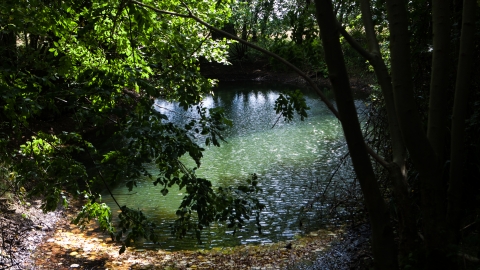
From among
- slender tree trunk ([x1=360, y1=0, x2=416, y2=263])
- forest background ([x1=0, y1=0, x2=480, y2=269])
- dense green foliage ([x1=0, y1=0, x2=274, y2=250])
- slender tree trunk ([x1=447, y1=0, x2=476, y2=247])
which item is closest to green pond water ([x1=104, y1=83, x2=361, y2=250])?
dense green foliage ([x1=0, y1=0, x2=274, y2=250])

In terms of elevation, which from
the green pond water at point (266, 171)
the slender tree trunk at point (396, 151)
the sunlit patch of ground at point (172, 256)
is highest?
the slender tree trunk at point (396, 151)

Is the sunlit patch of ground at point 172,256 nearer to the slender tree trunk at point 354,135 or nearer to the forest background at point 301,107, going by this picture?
the forest background at point 301,107

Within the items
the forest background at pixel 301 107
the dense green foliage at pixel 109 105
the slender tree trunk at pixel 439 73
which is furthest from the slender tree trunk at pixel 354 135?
the dense green foliage at pixel 109 105

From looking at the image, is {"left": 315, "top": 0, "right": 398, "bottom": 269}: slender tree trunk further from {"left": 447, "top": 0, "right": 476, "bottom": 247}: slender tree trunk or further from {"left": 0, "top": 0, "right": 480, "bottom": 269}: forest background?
{"left": 447, "top": 0, "right": 476, "bottom": 247}: slender tree trunk

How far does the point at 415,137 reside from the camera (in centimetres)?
284

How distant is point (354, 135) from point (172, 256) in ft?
16.4

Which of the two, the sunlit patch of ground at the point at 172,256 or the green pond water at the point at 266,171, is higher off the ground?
the green pond water at the point at 266,171

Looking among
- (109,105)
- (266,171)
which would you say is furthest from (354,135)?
(266,171)

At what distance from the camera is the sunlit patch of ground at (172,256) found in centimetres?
635

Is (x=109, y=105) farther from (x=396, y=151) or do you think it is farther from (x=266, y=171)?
(x=266, y=171)

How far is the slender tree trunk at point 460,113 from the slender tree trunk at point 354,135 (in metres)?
0.94

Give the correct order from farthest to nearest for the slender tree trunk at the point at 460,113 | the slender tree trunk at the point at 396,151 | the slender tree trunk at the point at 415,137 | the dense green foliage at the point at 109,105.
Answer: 1. the dense green foliage at the point at 109,105
2. the slender tree trunk at the point at 460,113
3. the slender tree trunk at the point at 396,151
4. the slender tree trunk at the point at 415,137

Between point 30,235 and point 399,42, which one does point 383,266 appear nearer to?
point 399,42

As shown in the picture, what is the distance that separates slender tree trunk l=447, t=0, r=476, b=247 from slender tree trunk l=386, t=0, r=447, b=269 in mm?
186
